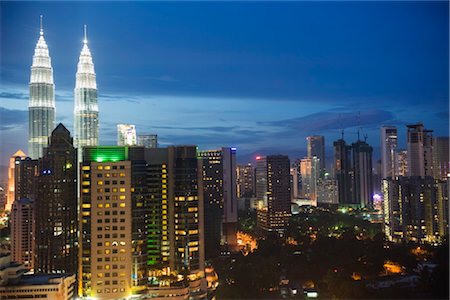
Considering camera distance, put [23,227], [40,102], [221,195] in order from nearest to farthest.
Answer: [40,102]
[23,227]
[221,195]

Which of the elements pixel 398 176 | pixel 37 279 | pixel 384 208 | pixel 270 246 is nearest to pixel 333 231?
pixel 384 208

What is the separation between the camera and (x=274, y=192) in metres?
9.23

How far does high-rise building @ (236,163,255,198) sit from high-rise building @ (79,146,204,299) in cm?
331

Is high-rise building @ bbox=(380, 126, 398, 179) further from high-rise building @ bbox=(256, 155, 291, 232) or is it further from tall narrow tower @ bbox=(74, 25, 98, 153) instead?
tall narrow tower @ bbox=(74, 25, 98, 153)

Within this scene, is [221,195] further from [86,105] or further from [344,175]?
[344,175]

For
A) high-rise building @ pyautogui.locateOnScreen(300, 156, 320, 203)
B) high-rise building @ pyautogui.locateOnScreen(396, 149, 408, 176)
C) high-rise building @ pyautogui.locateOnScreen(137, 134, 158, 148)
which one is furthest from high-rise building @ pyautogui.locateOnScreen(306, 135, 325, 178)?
high-rise building @ pyautogui.locateOnScreen(137, 134, 158, 148)

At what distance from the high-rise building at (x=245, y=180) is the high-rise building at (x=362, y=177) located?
200cm

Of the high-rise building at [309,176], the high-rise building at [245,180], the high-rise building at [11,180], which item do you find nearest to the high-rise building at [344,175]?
the high-rise building at [309,176]

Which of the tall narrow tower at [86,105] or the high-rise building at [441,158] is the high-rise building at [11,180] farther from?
the high-rise building at [441,158]

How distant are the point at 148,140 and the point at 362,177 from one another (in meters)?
6.17

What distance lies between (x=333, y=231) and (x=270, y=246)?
6.84 ft

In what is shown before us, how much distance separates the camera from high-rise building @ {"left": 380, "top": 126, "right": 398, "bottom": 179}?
19.2ft

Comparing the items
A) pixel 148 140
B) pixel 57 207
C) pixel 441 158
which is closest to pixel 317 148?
pixel 441 158

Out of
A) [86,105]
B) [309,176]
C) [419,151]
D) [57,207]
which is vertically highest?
[86,105]
